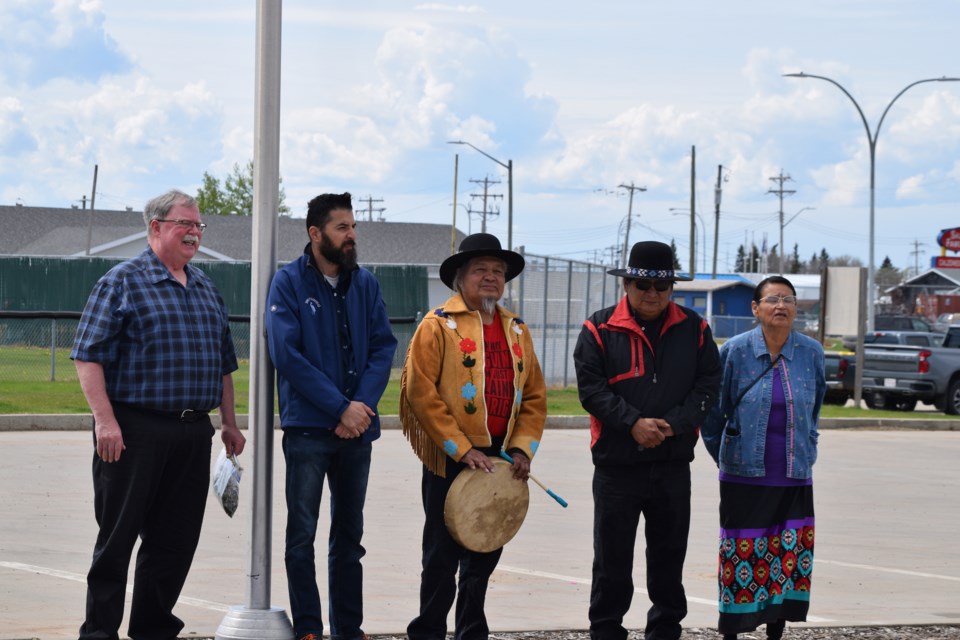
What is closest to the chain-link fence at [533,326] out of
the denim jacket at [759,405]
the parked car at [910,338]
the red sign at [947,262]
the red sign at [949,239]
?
the parked car at [910,338]

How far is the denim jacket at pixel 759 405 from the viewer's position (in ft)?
21.4

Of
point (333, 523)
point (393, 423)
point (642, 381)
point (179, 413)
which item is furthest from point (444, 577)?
point (393, 423)

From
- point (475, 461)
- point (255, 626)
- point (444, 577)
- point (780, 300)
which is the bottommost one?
point (255, 626)

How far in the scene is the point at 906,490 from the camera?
13875mm

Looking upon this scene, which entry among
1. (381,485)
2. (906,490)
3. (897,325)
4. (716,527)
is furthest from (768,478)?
(897,325)

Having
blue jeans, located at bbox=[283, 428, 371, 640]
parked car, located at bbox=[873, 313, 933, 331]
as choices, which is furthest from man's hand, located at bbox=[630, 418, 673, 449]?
parked car, located at bbox=[873, 313, 933, 331]

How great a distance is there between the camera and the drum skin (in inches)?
239

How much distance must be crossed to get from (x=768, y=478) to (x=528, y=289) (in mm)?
19249

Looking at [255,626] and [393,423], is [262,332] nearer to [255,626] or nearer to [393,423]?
[255,626]

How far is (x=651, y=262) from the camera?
6.50m

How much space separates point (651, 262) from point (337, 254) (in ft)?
5.02

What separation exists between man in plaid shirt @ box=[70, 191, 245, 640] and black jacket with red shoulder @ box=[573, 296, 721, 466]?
5.67 feet

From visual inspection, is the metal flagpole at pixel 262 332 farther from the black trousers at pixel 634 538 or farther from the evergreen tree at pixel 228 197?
the evergreen tree at pixel 228 197

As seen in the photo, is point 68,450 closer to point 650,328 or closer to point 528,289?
point 650,328
